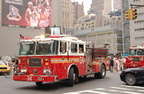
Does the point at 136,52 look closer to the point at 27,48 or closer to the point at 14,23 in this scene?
the point at 27,48

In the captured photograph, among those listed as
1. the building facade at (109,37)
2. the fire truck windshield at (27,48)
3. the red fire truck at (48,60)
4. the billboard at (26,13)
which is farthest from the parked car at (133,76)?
the building facade at (109,37)

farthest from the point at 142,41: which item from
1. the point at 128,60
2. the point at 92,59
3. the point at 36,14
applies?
the point at 92,59

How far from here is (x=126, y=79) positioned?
45.4 feet

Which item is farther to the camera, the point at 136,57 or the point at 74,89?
the point at 136,57

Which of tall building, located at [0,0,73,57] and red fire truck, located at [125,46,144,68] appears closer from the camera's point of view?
red fire truck, located at [125,46,144,68]

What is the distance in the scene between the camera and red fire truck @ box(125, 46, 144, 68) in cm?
2436

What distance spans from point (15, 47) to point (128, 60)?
61353 mm

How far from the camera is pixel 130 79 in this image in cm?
1373

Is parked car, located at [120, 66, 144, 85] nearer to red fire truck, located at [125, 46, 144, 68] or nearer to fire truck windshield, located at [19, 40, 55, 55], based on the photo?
fire truck windshield, located at [19, 40, 55, 55]

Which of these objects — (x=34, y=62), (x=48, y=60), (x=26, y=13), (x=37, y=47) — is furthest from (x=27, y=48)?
(x=26, y=13)

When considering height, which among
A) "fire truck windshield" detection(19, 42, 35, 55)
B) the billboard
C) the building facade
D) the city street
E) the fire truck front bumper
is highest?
the billboard

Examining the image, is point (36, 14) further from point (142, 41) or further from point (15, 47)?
point (142, 41)

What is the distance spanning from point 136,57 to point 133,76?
11.7 meters

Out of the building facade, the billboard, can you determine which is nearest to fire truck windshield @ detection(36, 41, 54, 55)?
the billboard
